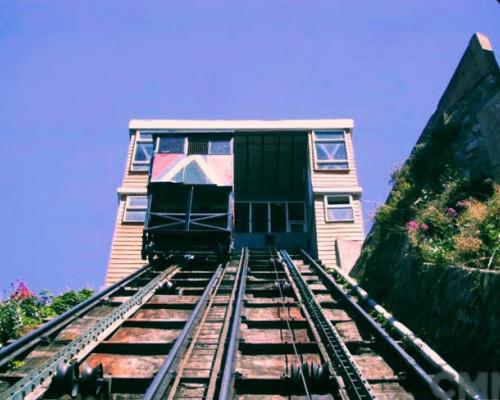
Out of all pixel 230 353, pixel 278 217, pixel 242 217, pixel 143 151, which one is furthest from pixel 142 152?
pixel 230 353

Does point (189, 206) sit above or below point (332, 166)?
below

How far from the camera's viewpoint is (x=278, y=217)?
72.2 ft

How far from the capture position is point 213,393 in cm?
371

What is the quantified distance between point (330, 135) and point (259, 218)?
670cm

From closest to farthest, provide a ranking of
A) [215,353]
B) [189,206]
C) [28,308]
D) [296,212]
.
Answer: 1. [215,353]
2. [28,308]
3. [189,206]
4. [296,212]

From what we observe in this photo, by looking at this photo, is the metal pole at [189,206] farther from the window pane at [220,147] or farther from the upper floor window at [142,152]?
the upper floor window at [142,152]

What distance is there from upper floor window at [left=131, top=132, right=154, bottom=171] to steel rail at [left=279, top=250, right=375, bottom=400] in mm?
12307

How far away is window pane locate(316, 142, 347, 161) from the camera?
17469mm

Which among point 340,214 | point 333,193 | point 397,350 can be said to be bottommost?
point 397,350

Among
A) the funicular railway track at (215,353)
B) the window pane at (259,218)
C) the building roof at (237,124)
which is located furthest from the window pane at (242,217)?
the funicular railway track at (215,353)

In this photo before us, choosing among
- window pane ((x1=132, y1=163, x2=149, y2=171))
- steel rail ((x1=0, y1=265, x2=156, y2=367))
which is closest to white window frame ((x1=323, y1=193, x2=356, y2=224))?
window pane ((x1=132, y1=163, x2=149, y2=171))

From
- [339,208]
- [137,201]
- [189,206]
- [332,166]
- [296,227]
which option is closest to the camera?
[189,206]

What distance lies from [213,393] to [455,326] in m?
3.32

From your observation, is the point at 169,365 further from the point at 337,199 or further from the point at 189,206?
the point at 337,199
